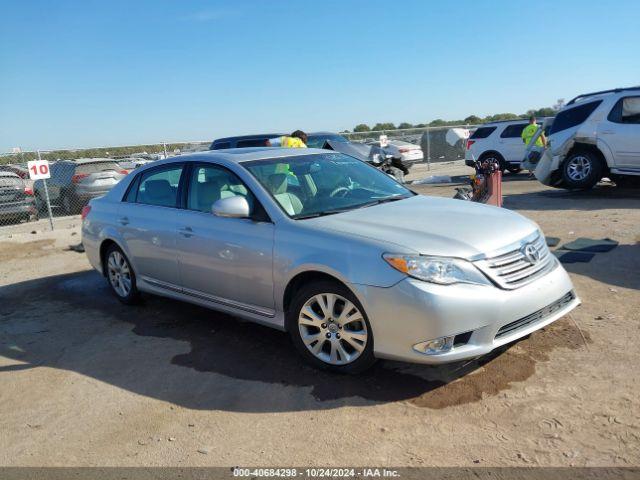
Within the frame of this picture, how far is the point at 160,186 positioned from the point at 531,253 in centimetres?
355

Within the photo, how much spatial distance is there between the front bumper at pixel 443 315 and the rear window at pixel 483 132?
14735 millimetres

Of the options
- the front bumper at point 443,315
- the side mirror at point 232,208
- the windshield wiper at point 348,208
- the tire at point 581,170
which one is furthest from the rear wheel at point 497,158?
the front bumper at point 443,315

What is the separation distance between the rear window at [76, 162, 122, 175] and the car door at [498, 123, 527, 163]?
36.9 ft

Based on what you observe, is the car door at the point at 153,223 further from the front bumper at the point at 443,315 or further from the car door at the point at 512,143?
the car door at the point at 512,143

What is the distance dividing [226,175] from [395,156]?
10666 millimetres

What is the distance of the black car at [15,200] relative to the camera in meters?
12.6

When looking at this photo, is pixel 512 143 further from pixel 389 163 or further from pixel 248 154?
pixel 248 154

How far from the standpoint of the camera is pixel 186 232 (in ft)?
16.4

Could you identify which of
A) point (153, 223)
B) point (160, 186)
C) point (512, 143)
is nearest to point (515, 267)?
point (153, 223)

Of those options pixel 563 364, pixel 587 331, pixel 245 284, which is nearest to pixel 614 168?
pixel 587 331

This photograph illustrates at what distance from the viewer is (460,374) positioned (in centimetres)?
391

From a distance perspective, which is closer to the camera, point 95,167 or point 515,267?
point 515,267

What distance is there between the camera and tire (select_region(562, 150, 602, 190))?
36.6ft

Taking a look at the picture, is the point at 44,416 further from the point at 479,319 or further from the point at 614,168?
the point at 614,168
